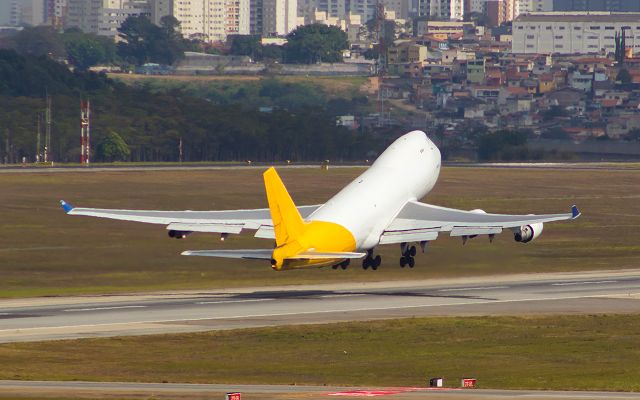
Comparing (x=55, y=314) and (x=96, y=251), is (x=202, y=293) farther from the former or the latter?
(x=96, y=251)

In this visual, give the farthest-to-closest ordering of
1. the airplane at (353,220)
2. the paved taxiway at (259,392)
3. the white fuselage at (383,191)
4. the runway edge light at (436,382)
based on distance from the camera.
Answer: the white fuselage at (383,191) → the airplane at (353,220) → the runway edge light at (436,382) → the paved taxiway at (259,392)

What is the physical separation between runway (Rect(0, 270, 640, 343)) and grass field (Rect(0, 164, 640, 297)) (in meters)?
3.67

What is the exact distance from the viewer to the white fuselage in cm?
9981

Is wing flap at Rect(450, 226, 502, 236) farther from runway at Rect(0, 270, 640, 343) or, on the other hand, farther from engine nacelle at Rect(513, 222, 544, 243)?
engine nacelle at Rect(513, 222, 544, 243)

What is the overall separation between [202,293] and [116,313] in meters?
14.1

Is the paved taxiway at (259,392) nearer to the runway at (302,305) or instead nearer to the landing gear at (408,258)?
the runway at (302,305)

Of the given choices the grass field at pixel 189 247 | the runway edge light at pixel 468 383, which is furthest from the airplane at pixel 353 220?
the runway edge light at pixel 468 383

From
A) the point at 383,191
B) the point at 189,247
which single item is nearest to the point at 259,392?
the point at 383,191

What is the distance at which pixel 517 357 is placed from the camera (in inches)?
3243

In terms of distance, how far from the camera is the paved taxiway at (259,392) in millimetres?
64375

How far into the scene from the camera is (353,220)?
3915 inches

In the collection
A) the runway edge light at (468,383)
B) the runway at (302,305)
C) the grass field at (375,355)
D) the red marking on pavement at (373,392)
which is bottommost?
the runway at (302,305)

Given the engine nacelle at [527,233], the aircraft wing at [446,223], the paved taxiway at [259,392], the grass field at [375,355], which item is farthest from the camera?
the engine nacelle at [527,233]

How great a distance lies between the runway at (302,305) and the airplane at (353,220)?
3319 mm
